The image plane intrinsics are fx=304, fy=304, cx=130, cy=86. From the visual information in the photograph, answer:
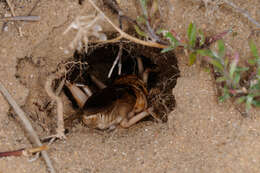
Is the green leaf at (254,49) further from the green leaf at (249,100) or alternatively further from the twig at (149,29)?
the twig at (149,29)

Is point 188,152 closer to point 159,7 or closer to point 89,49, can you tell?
point 159,7

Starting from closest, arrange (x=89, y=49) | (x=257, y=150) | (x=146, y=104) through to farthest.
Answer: (x=257, y=150), (x=89, y=49), (x=146, y=104)

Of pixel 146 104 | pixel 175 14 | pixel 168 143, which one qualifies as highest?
pixel 175 14

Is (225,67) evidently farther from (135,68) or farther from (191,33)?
(135,68)

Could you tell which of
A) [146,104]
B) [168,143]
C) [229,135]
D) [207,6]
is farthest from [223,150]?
[146,104]

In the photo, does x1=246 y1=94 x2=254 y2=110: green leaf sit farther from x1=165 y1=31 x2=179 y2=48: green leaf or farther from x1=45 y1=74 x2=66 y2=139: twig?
x1=45 y1=74 x2=66 y2=139: twig
